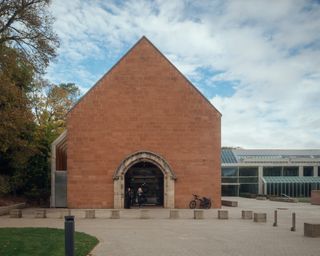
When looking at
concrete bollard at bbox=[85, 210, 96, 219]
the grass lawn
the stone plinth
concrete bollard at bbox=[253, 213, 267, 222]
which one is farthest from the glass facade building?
the grass lawn

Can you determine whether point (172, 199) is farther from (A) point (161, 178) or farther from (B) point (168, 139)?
(B) point (168, 139)

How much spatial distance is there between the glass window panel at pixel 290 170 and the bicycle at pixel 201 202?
106ft

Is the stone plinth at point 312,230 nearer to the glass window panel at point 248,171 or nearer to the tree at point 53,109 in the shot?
the tree at point 53,109

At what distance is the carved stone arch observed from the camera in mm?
30953

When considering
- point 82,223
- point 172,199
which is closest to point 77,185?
point 172,199

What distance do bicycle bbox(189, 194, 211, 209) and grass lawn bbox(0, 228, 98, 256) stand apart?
1502 centimetres

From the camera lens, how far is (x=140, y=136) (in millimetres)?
31766

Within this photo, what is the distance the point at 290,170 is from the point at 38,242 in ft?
169

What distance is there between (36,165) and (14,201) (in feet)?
14.1

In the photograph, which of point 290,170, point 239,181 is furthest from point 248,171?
point 290,170

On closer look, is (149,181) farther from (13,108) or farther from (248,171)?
(248,171)

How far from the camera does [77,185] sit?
3091cm

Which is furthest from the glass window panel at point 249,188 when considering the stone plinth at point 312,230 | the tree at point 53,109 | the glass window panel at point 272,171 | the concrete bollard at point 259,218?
the stone plinth at point 312,230

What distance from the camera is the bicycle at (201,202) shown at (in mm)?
30750
